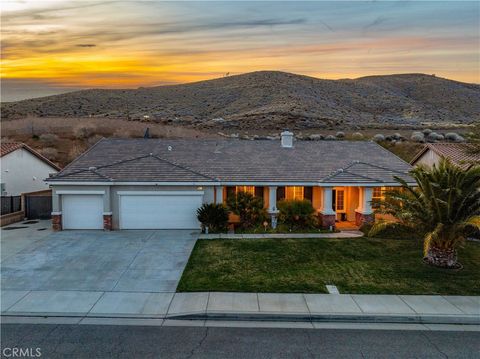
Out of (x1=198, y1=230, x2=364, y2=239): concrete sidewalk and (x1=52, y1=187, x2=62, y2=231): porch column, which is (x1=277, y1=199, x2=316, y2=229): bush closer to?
(x1=198, y1=230, x2=364, y2=239): concrete sidewalk

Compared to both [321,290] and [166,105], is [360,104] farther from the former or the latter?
[321,290]

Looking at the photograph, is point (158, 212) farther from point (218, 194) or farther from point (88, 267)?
point (88, 267)

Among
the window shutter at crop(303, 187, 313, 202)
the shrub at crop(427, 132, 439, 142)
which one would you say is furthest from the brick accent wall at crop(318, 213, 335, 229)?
the shrub at crop(427, 132, 439, 142)

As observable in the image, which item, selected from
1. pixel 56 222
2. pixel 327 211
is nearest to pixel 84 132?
pixel 56 222

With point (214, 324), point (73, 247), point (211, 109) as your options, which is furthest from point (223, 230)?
point (211, 109)

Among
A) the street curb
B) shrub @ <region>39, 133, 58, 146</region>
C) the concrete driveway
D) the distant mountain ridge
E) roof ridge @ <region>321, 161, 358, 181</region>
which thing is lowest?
the street curb

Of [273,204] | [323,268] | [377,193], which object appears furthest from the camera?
[377,193]
